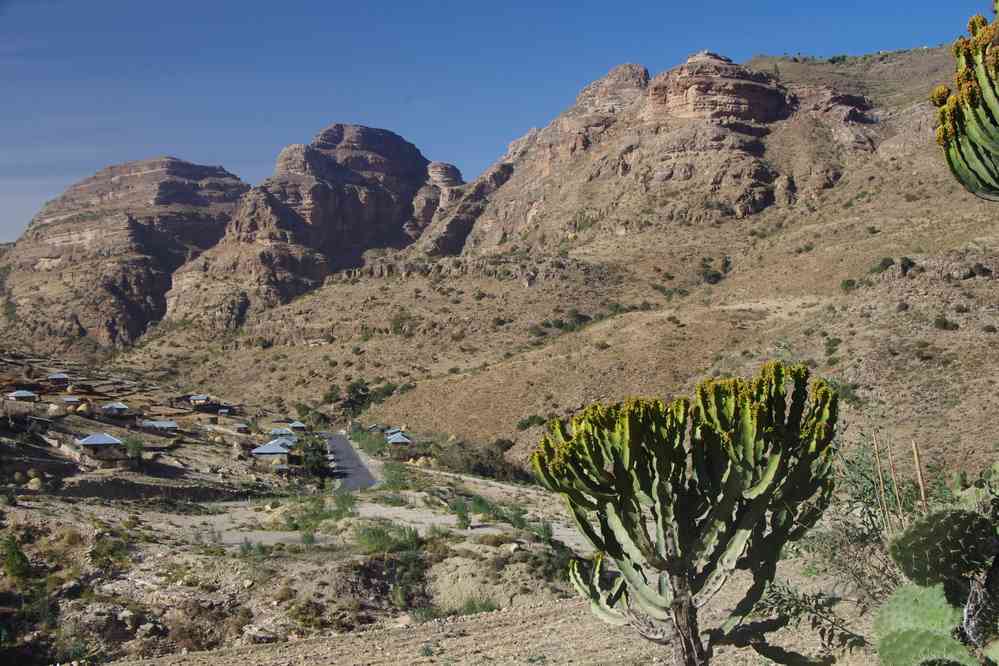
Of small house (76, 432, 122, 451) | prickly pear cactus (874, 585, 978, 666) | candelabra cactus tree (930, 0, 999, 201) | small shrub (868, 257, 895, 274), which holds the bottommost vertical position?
prickly pear cactus (874, 585, 978, 666)

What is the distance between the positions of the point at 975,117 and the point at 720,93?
77.9m

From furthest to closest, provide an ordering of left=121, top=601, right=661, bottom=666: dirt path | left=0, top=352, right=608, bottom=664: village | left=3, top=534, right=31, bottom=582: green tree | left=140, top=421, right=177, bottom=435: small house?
left=140, top=421, right=177, bottom=435: small house
left=3, top=534, right=31, bottom=582: green tree
left=0, top=352, right=608, bottom=664: village
left=121, top=601, right=661, bottom=666: dirt path

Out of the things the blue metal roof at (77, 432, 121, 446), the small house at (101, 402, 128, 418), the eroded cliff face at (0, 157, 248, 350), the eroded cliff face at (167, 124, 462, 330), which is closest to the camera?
the blue metal roof at (77, 432, 121, 446)

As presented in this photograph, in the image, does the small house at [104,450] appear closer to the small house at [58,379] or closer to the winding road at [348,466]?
the winding road at [348,466]

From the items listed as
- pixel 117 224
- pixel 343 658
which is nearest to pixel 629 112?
pixel 117 224

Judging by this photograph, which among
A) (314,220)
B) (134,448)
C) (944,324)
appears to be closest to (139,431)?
(134,448)

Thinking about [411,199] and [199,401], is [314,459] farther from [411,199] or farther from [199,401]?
[411,199]

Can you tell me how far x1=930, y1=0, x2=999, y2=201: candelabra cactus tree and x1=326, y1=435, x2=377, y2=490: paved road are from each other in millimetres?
26718

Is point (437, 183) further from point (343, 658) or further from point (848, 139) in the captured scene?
point (343, 658)

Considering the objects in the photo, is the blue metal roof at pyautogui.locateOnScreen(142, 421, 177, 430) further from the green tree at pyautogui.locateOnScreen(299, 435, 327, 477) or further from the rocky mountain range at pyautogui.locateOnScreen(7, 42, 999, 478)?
the rocky mountain range at pyautogui.locateOnScreen(7, 42, 999, 478)

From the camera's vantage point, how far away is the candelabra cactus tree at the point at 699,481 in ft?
23.2

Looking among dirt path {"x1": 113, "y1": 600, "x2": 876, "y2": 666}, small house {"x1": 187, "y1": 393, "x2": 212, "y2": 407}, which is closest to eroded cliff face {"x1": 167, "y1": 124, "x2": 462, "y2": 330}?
small house {"x1": 187, "y1": 393, "x2": 212, "y2": 407}

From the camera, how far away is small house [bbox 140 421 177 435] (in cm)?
3875

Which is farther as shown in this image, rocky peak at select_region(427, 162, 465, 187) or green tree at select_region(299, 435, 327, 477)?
rocky peak at select_region(427, 162, 465, 187)
